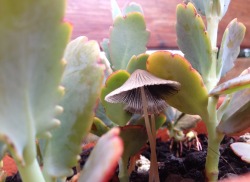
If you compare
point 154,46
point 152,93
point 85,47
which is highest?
point 85,47

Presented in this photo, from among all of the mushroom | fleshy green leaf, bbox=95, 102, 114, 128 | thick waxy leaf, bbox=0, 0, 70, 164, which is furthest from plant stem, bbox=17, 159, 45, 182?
fleshy green leaf, bbox=95, 102, 114, 128

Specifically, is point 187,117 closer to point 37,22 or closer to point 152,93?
point 152,93

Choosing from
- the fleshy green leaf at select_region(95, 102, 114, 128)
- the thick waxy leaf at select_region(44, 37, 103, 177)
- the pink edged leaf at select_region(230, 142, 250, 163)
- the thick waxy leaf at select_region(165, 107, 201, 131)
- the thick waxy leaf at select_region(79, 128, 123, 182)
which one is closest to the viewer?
the thick waxy leaf at select_region(79, 128, 123, 182)

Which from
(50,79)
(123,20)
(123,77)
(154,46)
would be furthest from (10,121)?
(154,46)

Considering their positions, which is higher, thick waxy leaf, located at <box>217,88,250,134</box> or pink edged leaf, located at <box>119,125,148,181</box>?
thick waxy leaf, located at <box>217,88,250,134</box>

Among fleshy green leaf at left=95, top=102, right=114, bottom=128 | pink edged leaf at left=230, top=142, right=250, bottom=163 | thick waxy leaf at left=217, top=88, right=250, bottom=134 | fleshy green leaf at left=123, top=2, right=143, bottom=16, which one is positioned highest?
fleshy green leaf at left=123, top=2, right=143, bottom=16

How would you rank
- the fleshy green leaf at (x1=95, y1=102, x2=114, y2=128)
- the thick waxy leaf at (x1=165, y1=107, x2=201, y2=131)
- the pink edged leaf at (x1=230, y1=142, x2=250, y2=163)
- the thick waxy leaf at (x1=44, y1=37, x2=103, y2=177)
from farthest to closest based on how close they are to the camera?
the thick waxy leaf at (x1=165, y1=107, x2=201, y2=131), the fleshy green leaf at (x1=95, y1=102, x2=114, y2=128), the pink edged leaf at (x1=230, y1=142, x2=250, y2=163), the thick waxy leaf at (x1=44, y1=37, x2=103, y2=177)

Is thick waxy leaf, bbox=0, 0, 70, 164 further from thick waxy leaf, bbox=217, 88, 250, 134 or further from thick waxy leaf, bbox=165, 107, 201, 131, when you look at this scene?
thick waxy leaf, bbox=165, 107, 201, 131

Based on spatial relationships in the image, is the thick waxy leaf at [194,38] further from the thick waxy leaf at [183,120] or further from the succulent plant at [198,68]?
the thick waxy leaf at [183,120]
